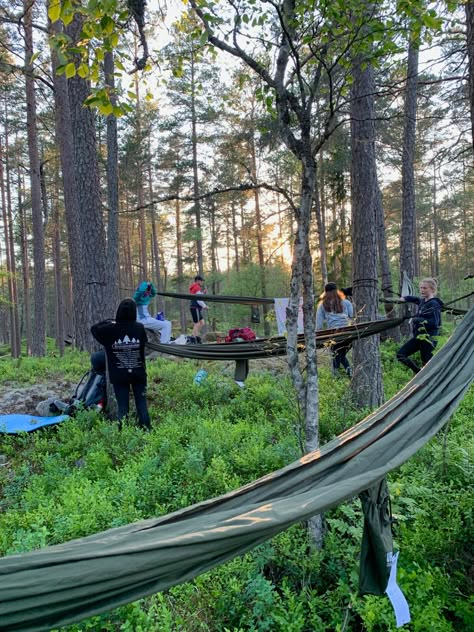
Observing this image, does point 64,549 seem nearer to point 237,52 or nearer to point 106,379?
A: point 237,52

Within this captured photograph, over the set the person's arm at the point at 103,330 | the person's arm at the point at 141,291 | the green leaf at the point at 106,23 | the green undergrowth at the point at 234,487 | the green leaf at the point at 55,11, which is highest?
the green leaf at the point at 106,23

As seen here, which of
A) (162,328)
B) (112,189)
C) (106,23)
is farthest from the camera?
(112,189)

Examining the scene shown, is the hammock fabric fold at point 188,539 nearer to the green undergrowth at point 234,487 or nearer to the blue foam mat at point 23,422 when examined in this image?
the green undergrowth at point 234,487

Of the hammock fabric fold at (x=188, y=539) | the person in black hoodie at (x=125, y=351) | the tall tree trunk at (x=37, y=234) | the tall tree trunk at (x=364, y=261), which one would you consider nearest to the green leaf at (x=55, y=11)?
the hammock fabric fold at (x=188, y=539)

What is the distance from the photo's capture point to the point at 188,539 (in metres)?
0.89

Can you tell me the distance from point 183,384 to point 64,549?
12.1ft

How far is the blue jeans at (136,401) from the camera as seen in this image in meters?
3.56

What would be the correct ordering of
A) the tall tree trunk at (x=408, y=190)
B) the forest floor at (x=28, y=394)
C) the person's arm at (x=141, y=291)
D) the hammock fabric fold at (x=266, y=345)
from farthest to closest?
the tall tree trunk at (x=408, y=190)
the person's arm at (x=141, y=291)
the forest floor at (x=28, y=394)
the hammock fabric fold at (x=266, y=345)

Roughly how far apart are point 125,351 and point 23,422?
1276mm

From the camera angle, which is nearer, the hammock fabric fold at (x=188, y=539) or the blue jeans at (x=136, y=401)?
the hammock fabric fold at (x=188, y=539)

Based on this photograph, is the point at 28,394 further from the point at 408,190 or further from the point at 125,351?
the point at 408,190

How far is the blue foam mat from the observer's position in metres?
3.60

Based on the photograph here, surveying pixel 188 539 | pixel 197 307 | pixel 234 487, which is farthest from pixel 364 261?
pixel 197 307

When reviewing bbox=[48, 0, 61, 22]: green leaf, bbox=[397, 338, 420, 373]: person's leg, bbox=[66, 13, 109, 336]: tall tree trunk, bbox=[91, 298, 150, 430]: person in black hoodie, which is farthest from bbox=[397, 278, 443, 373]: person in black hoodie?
bbox=[48, 0, 61, 22]: green leaf
